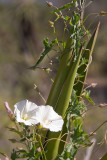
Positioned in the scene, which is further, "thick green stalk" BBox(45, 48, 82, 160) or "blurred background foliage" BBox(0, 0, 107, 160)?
"blurred background foliage" BBox(0, 0, 107, 160)

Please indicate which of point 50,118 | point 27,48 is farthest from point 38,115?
point 27,48

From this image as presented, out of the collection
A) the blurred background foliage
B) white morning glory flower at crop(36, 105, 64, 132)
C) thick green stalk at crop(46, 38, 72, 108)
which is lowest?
the blurred background foliage

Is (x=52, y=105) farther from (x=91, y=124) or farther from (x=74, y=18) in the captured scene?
(x=91, y=124)

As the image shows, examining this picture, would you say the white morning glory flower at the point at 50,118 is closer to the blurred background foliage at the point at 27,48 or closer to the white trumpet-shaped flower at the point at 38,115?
the white trumpet-shaped flower at the point at 38,115

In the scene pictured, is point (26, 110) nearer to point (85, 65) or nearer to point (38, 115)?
point (38, 115)

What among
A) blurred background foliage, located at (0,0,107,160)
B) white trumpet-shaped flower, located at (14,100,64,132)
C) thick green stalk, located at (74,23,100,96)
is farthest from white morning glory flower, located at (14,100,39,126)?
blurred background foliage, located at (0,0,107,160)

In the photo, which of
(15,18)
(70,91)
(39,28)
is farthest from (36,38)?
(70,91)

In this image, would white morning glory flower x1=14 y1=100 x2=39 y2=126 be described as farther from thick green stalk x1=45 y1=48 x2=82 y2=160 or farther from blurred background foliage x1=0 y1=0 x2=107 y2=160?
blurred background foliage x1=0 y1=0 x2=107 y2=160
